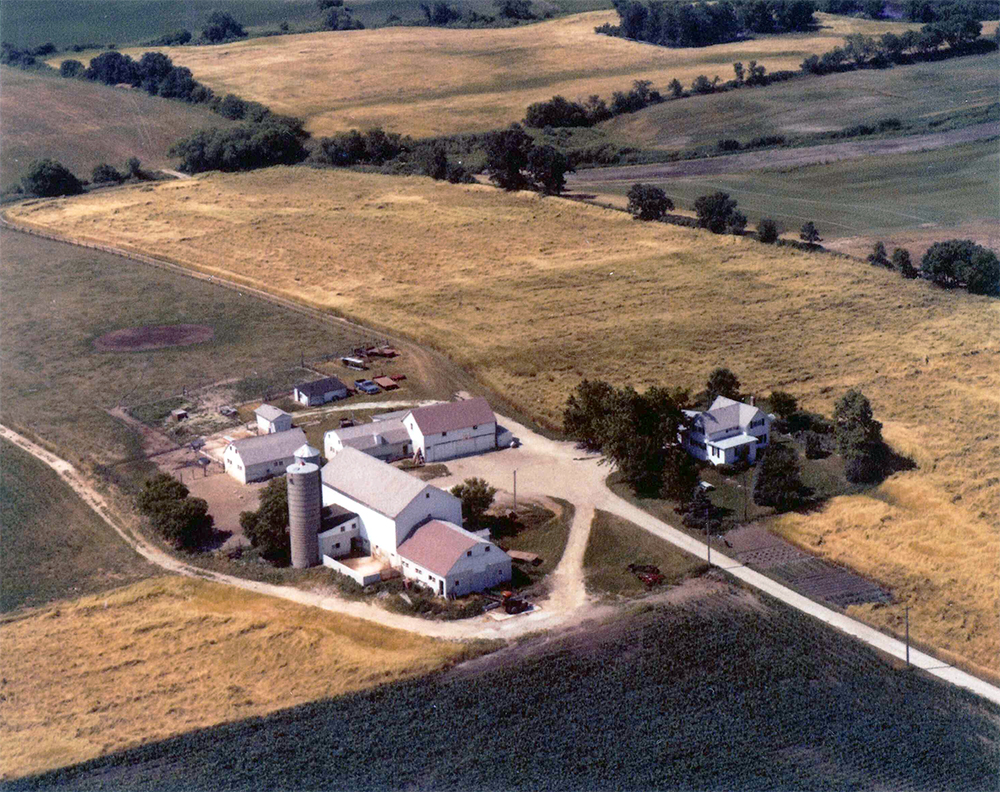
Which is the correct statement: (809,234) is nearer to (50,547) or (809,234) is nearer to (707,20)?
(50,547)

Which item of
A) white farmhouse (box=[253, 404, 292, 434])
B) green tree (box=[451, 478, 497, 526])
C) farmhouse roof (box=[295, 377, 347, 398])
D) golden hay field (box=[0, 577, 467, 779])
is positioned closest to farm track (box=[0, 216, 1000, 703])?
golden hay field (box=[0, 577, 467, 779])

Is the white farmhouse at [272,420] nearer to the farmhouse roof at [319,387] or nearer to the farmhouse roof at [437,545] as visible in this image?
the farmhouse roof at [319,387]

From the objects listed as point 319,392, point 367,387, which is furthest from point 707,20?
point 319,392

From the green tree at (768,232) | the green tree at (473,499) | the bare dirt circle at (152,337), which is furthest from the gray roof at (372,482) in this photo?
the green tree at (768,232)

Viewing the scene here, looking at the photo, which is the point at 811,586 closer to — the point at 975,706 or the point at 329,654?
the point at 975,706

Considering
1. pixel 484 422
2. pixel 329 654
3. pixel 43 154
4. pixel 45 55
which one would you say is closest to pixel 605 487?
pixel 484 422

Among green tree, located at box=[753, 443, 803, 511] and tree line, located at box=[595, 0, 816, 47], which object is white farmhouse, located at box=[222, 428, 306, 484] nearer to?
A: green tree, located at box=[753, 443, 803, 511]

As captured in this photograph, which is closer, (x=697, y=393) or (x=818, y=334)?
(x=697, y=393)
